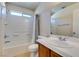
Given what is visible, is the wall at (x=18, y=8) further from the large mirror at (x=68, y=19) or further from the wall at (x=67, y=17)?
the wall at (x=67, y=17)

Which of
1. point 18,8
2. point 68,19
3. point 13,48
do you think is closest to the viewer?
point 68,19

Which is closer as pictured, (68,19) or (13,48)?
(68,19)

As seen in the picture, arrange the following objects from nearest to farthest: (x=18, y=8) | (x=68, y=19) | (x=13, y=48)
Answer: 1. (x=68, y=19)
2. (x=13, y=48)
3. (x=18, y=8)

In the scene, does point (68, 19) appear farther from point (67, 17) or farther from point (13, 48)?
point (13, 48)

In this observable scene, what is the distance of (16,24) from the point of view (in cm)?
328

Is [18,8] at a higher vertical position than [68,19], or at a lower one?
higher

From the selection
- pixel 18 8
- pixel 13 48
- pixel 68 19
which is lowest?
pixel 13 48

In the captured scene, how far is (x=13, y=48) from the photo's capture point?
3.02m

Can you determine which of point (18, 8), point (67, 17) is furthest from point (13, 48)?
point (67, 17)

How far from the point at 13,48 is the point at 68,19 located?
86.4 inches

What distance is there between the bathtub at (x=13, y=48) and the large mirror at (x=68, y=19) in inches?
69.5

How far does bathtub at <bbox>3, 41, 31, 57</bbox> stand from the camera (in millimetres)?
2766

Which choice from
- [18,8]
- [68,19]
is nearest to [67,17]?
[68,19]

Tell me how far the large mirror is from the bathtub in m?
1.76
